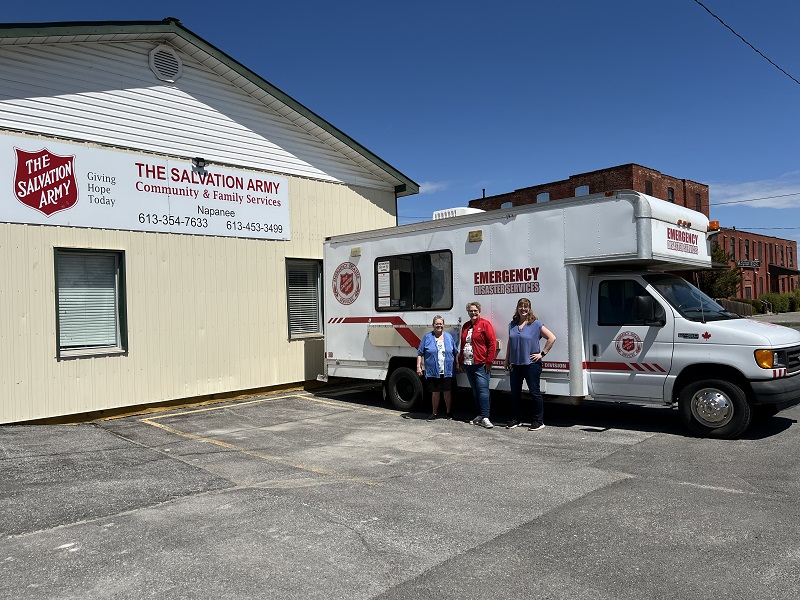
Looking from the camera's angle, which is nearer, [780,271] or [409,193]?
[409,193]

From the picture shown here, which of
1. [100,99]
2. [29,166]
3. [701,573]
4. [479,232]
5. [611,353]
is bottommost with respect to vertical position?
[701,573]

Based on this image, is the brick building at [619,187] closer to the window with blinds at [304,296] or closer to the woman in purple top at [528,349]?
the window with blinds at [304,296]

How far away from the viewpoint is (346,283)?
11984mm

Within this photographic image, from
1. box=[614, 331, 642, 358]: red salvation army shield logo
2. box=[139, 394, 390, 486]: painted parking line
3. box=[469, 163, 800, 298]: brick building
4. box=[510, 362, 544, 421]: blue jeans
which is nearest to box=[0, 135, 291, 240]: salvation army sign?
box=[139, 394, 390, 486]: painted parking line

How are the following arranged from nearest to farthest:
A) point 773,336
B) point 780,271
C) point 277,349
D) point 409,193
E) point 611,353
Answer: point 773,336, point 611,353, point 277,349, point 409,193, point 780,271

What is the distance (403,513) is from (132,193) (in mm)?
7752

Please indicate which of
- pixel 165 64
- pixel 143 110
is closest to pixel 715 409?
pixel 143 110

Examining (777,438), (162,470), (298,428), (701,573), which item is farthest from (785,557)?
(298,428)

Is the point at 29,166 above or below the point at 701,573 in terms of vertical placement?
above

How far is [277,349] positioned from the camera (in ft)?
42.8

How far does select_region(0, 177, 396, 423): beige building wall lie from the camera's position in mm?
9672

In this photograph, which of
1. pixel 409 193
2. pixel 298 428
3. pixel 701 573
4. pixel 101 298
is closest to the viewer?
pixel 701 573

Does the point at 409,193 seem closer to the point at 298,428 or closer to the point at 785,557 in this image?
the point at 298,428

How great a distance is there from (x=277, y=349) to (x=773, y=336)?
8.41 m
